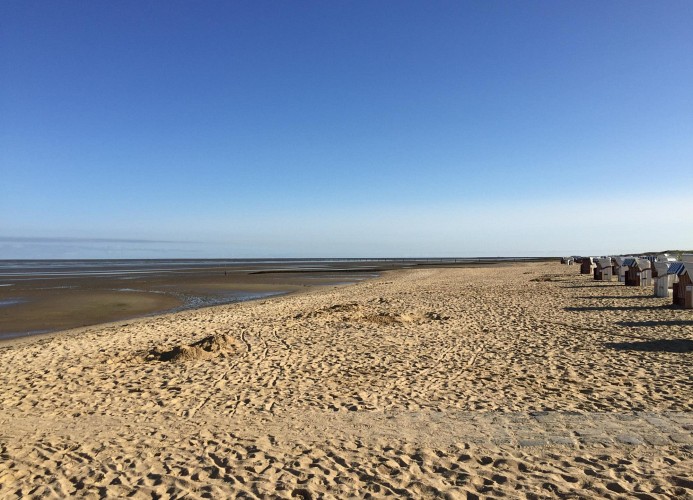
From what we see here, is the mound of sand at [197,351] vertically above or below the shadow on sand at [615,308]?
below

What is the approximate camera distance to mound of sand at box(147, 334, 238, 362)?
984cm

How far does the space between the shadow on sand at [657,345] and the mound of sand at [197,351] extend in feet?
26.7

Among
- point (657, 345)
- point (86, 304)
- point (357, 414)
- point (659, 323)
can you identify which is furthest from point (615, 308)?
point (86, 304)

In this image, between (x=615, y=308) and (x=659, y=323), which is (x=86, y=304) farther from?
(x=659, y=323)

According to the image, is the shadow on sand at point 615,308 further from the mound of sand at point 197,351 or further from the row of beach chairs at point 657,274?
the mound of sand at point 197,351

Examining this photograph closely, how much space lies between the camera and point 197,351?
32.9 ft

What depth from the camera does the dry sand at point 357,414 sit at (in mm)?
4551

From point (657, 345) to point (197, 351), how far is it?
31.2 ft

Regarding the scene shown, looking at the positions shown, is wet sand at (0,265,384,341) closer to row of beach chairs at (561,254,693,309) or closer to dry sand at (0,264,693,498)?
dry sand at (0,264,693,498)

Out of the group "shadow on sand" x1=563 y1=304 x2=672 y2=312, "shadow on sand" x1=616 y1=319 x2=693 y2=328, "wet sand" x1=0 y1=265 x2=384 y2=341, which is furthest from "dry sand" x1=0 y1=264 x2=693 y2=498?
"wet sand" x1=0 y1=265 x2=384 y2=341

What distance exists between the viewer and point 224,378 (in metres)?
8.40

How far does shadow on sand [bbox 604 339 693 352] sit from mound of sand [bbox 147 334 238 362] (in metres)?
8.14

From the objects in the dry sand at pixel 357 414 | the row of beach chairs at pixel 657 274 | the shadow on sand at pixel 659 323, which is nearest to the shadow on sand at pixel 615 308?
the row of beach chairs at pixel 657 274

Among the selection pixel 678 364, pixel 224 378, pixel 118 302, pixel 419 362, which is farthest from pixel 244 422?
pixel 118 302
